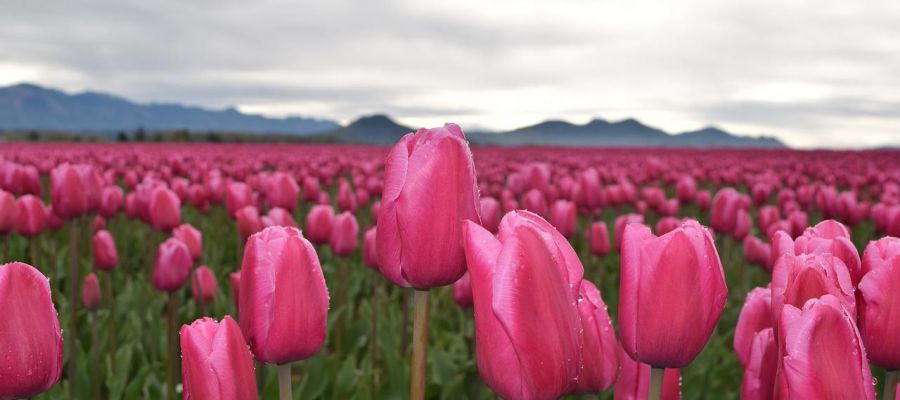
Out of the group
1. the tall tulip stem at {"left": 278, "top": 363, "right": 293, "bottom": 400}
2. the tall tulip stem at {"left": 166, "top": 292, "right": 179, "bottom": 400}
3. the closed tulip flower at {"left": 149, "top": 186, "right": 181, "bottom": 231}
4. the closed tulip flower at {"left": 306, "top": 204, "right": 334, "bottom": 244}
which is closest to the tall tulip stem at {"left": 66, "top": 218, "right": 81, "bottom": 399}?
the tall tulip stem at {"left": 166, "top": 292, "right": 179, "bottom": 400}

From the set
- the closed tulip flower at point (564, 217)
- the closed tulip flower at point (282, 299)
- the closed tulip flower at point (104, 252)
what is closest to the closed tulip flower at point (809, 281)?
the closed tulip flower at point (282, 299)

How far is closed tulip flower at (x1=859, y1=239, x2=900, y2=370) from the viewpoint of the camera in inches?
46.9

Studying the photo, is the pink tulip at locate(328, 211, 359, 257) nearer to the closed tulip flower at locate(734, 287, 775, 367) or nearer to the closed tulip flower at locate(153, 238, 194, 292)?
the closed tulip flower at locate(153, 238, 194, 292)

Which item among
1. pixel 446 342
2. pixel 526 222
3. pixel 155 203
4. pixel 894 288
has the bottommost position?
pixel 446 342

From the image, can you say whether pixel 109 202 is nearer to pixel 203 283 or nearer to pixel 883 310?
pixel 203 283

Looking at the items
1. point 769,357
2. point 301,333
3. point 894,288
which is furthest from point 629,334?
point 301,333

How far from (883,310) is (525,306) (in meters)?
0.61

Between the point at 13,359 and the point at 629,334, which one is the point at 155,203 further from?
the point at 629,334

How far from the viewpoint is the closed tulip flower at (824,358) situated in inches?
36.9

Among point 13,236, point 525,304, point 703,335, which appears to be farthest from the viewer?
point 13,236

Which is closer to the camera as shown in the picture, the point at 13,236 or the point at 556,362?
the point at 556,362

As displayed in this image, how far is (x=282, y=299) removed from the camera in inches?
50.2

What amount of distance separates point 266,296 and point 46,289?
1.17 feet

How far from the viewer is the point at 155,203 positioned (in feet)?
13.5
